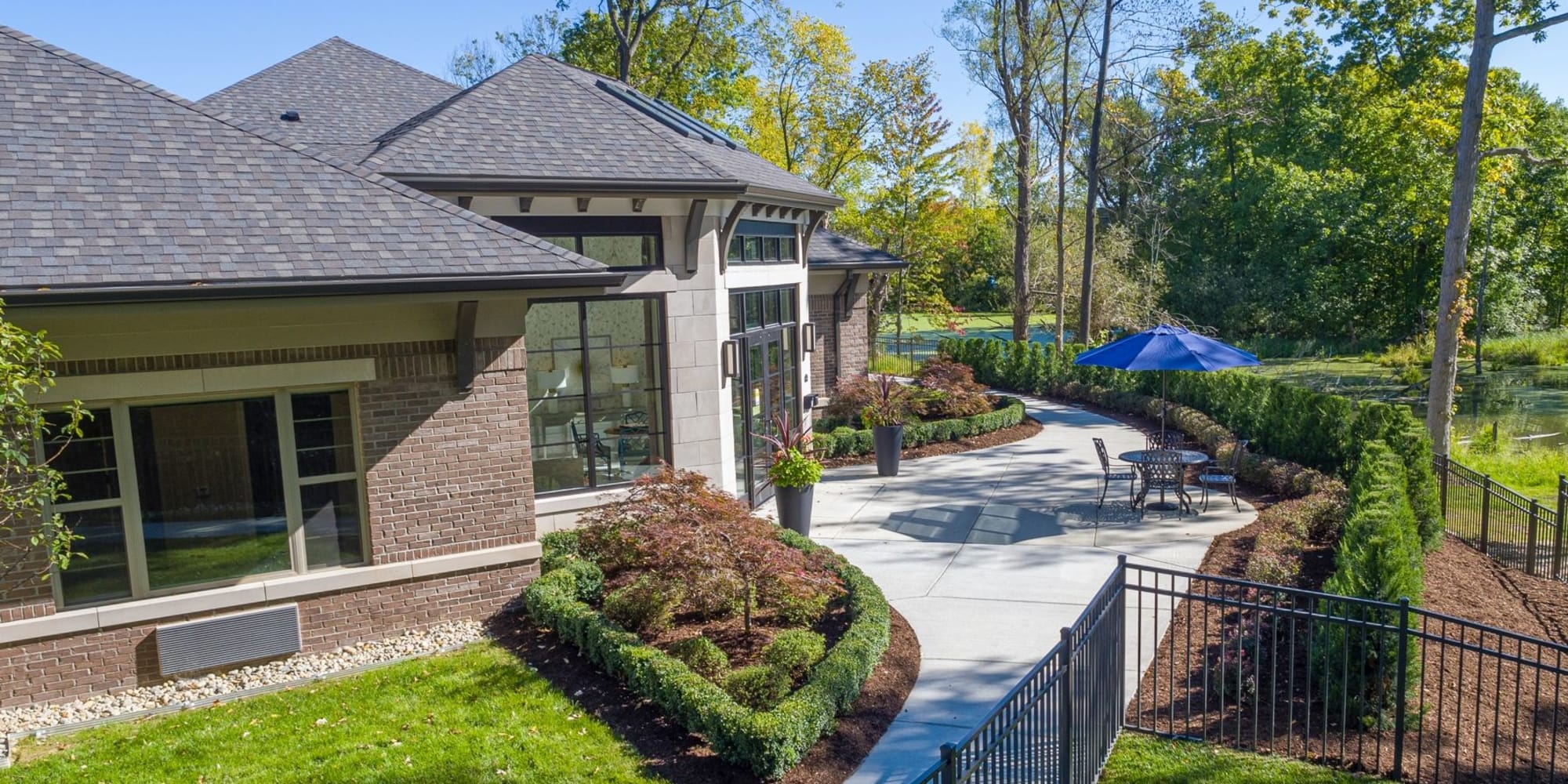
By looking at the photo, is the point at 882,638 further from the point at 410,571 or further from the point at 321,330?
the point at 321,330

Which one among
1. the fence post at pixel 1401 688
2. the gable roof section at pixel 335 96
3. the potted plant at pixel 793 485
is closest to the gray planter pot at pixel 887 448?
the potted plant at pixel 793 485

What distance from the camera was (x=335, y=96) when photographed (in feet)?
45.6

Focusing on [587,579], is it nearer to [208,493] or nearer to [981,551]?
[208,493]

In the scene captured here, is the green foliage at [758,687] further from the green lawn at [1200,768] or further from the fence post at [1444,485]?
the fence post at [1444,485]

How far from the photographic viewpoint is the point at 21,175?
7875mm

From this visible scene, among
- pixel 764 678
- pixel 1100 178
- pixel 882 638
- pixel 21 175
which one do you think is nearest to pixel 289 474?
pixel 21 175

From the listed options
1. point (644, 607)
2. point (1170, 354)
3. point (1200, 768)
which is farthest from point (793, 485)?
point (1200, 768)

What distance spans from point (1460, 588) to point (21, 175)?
13.2 metres

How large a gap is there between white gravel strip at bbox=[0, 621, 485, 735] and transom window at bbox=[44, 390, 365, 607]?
76 centimetres

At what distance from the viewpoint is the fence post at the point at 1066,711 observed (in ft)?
17.9

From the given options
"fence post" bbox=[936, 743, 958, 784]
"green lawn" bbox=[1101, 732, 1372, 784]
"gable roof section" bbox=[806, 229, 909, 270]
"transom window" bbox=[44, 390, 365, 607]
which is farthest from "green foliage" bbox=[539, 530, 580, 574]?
"gable roof section" bbox=[806, 229, 909, 270]

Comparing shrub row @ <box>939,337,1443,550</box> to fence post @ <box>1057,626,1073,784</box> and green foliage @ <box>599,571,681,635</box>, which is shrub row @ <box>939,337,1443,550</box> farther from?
green foliage @ <box>599,571,681,635</box>

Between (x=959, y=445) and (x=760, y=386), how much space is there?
5701 millimetres

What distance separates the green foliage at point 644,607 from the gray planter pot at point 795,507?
3.35 m
